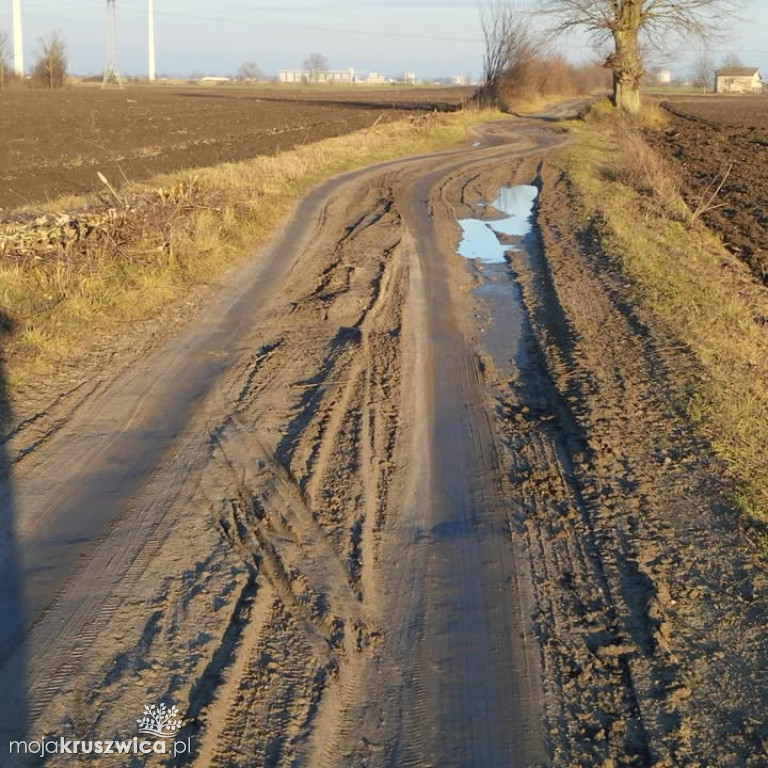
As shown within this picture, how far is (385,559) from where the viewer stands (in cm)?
561

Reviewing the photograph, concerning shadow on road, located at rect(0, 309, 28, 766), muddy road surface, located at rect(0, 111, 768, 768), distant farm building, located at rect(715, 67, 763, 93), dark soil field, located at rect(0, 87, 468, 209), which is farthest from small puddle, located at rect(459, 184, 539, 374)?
distant farm building, located at rect(715, 67, 763, 93)

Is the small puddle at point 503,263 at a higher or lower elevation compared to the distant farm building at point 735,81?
lower

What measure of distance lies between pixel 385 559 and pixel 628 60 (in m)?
44.2

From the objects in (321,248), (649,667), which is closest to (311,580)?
(649,667)

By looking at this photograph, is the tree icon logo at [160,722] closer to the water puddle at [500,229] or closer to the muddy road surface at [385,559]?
the muddy road surface at [385,559]

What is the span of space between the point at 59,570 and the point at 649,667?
3.27 m

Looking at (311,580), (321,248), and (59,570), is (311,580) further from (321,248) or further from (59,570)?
(321,248)

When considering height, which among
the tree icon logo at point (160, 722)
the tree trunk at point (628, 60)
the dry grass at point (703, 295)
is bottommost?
the tree icon logo at point (160, 722)

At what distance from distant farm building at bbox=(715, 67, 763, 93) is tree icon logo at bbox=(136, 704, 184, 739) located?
145683 mm

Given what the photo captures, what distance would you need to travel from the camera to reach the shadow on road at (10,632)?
158 inches

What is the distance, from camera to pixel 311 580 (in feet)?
17.4

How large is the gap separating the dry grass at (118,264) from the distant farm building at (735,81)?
133456 millimetres

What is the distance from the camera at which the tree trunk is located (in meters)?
43.7

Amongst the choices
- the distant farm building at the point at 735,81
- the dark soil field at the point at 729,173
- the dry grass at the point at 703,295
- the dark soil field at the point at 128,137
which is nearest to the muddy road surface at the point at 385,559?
the dry grass at the point at 703,295
